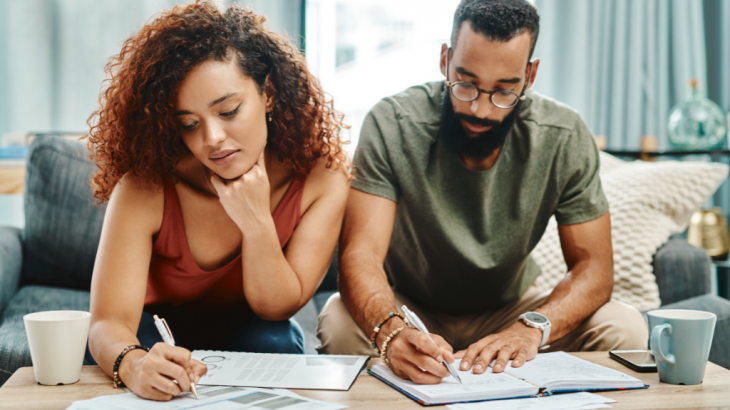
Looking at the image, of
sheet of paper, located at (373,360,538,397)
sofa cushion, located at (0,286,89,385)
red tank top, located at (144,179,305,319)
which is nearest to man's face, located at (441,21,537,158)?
red tank top, located at (144,179,305,319)

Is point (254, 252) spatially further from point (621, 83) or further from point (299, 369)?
point (621, 83)

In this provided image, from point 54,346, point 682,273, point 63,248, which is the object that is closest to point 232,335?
point 54,346

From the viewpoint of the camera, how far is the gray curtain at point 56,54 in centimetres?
259

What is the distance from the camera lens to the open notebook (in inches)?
31.3

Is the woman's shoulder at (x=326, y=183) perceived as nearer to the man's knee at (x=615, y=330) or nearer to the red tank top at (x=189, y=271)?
the red tank top at (x=189, y=271)

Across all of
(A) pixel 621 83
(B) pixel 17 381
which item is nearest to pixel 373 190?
(B) pixel 17 381

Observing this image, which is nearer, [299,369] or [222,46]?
[299,369]

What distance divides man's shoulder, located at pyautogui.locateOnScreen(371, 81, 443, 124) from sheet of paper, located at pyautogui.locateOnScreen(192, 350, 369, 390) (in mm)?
654

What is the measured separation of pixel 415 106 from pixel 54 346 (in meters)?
0.96

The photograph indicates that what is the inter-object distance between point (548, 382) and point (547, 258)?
42.0 inches

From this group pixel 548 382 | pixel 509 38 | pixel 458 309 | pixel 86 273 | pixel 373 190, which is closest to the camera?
pixel 548 382

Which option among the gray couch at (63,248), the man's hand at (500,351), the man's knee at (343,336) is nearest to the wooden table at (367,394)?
the man's hand at (500,351)

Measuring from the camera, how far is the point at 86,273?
1792 mm

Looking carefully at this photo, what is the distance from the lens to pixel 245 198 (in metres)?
1.10
